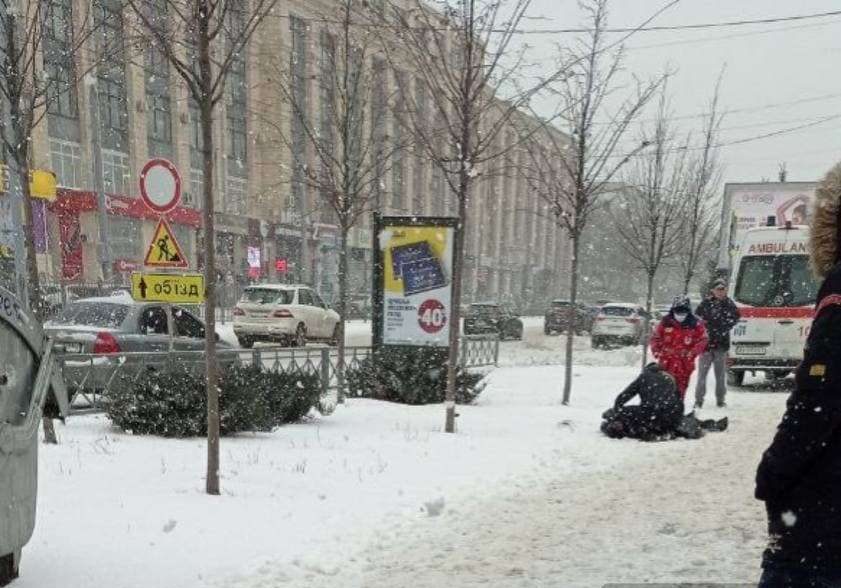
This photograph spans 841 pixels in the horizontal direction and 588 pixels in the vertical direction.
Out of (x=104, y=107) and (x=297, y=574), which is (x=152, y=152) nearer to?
(x=104, y=107)

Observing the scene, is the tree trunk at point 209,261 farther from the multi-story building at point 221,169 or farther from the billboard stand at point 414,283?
the multi-story building at point 221,169

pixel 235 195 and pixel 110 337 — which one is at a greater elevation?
pixel 235 195

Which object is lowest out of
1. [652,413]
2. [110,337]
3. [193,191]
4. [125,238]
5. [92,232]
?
[652,413]

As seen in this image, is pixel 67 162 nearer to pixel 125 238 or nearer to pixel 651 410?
pixel 125 238

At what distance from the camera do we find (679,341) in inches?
366

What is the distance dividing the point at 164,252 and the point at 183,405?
1.53 m

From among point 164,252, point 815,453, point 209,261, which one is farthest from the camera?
Answer: point 164,252

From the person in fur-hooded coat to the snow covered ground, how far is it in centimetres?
215

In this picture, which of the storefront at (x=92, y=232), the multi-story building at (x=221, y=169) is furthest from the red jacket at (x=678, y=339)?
the storefront at (x=92, y=232)

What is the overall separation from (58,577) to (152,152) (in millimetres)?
39440

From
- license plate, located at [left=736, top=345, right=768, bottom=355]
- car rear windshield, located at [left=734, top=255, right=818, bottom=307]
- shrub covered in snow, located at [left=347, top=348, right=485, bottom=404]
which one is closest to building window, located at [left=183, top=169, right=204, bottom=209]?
shrub covered in snow, located at [left=347, top=348, right=485, bottom=404]

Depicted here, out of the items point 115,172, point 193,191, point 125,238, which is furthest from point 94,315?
point 193,191

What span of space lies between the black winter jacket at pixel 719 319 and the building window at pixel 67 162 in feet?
104

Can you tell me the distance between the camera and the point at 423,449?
7.15 metres
